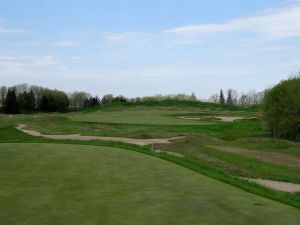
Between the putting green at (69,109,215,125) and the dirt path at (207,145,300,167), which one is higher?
the putting green at (69,109,215,125)

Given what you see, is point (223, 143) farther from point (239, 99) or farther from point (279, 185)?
point (239, 99)

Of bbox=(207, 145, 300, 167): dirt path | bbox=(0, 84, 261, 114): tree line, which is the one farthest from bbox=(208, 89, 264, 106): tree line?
bbox=(207, 145, 300, 167): dirt path

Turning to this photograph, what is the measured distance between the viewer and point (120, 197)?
27.8ft

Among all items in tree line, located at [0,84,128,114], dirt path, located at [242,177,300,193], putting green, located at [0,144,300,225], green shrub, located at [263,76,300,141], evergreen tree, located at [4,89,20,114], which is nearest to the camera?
putting green, located at [0,144,300,225]

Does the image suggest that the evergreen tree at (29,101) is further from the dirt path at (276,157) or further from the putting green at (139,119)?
the dirt path at (276,157)

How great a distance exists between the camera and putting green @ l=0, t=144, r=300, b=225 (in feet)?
23.5

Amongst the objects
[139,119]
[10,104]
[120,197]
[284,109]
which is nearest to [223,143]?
[284,109]

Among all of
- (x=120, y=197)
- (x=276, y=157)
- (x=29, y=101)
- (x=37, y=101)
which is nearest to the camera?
(x=120, y=197)

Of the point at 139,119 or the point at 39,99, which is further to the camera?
the point at 39,99

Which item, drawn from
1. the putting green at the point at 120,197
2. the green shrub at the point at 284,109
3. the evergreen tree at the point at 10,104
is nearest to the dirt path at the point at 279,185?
the putting green at the point at 120,197

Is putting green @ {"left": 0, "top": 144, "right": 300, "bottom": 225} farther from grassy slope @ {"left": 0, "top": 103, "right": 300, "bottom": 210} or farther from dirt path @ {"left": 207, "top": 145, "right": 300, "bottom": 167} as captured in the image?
dirt path @ {"left": 207, "top": 145, "right": 300, "bottom": 167}

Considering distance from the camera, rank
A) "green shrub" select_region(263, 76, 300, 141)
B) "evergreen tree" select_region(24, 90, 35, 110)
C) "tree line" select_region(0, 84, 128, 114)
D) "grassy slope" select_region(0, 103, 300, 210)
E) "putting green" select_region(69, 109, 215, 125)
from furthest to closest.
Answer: "evergreen tree" select_region(24, 90, 35, 110), "tree line" select_region(0, 84, 128, 114), "putting green" select_region(69, 109, 215, 125), "green shrub" select_region(263, 76, 300, 141), "grassy slope" select_region(0, 103, 300, 210)

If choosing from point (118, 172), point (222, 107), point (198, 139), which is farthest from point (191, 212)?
point (222, 107)

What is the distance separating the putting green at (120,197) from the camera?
7176mm
